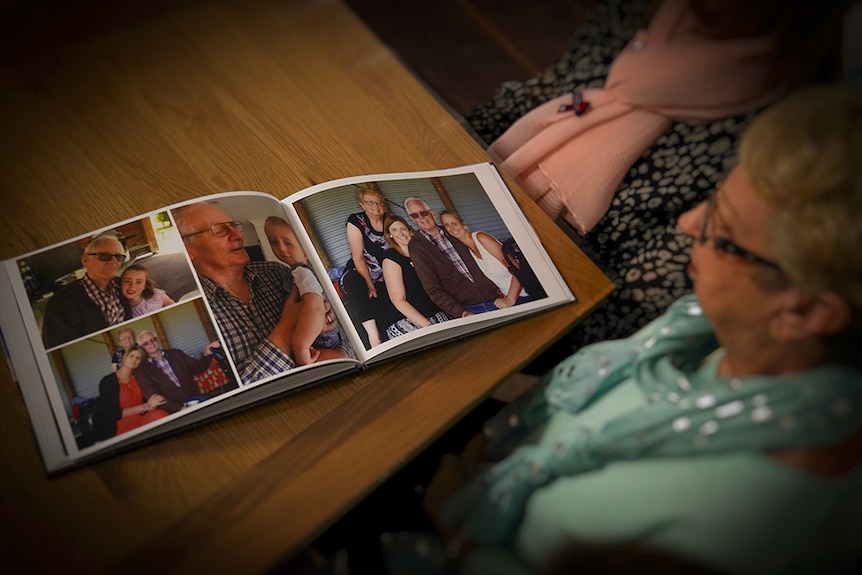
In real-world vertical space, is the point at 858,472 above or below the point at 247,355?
below

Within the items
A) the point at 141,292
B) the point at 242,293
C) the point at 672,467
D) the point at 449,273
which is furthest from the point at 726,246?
the point at 141,292

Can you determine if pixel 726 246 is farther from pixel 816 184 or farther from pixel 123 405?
pixel 123 405

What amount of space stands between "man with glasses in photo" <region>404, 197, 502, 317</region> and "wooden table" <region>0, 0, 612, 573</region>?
52 mm

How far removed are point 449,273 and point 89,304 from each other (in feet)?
1.49

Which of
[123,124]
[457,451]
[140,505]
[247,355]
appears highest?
[123,124]

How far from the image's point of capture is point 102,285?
34.9 inches

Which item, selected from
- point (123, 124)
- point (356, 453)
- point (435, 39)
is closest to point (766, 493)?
point (356, 453)

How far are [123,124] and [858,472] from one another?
1.06 m

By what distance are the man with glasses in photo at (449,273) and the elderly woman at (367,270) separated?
0.05 meters

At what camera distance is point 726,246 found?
27.0 inches

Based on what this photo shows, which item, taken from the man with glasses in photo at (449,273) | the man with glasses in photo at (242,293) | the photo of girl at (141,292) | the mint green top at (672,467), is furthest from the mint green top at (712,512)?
the photo of girl at (141,292)

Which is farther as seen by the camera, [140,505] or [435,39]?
[435,39]

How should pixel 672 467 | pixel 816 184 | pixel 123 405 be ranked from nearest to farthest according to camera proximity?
1. pixel 816 184
2. pixel 672 467
3. pixel 123 405

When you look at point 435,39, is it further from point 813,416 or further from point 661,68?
point 813,416
